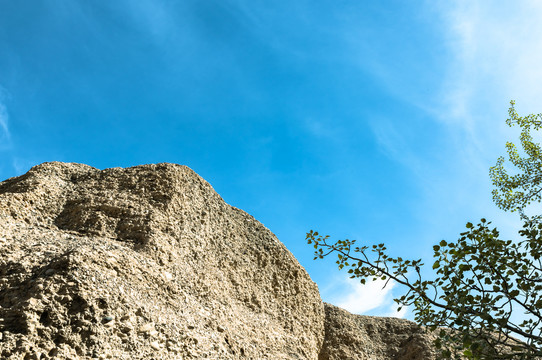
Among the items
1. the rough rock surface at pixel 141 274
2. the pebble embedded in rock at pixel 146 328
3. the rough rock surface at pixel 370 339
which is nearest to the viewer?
the rough rock surface at pixel 141 274

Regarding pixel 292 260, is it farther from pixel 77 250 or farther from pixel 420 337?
pixel 77 250

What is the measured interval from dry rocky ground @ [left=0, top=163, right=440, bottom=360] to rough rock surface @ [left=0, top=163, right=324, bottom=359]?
0.03m

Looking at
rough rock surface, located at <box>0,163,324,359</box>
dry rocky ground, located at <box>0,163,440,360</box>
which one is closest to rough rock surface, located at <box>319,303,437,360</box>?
dry rocky ground, located at <box>0,163,440,360</box>

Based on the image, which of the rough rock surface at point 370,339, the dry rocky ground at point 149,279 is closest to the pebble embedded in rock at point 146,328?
the dry rocky ground at point 149,279

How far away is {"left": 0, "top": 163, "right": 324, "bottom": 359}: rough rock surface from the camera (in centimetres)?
774

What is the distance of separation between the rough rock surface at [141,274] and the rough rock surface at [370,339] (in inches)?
39.1

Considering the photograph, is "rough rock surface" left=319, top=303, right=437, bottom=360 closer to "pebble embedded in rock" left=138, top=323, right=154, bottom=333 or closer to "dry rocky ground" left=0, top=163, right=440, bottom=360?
"dry rocky ground" left=0, top=163, right=440, bottom=360

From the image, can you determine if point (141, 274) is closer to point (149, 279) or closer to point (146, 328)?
point (149, 279)

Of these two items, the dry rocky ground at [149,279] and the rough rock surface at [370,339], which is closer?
the dry rocky ground at [149,279]

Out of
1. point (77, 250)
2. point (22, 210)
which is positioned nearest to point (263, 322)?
point (77, 250)

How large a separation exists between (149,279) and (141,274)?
8.9 inches

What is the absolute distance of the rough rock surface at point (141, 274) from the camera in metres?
7.74

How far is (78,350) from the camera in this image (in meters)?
7.34

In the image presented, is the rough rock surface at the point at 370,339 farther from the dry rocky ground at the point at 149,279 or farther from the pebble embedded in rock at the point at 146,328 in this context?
the pebble embedded in rock at the point at 146,328
